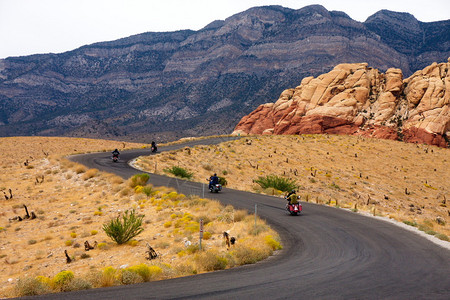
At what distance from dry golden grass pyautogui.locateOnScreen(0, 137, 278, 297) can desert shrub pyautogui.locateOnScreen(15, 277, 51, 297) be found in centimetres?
3

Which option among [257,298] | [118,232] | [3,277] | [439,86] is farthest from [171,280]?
[439,86]

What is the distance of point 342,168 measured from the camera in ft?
137

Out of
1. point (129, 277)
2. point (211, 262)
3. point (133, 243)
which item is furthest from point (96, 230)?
point (211, 262)

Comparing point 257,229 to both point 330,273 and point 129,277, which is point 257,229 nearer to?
point 330,273

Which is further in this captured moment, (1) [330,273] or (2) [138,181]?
(2) [138,181]

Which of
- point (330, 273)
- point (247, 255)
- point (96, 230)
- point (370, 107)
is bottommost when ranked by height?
point (96, 230)

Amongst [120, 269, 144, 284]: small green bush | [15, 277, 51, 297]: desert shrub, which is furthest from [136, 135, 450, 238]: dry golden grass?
[15, 277, 51, 297]: desert shrub

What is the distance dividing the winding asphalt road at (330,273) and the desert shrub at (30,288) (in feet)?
1.59

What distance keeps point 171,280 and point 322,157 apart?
39.6m

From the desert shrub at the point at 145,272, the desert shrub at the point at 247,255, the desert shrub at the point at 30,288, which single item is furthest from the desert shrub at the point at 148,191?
the desert shrub at the point at 30,288

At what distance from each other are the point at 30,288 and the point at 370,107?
65.5 metres

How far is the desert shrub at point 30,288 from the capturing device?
796 cm

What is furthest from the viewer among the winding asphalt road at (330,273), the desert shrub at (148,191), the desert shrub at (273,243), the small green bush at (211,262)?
the desert shrub at (148,191)

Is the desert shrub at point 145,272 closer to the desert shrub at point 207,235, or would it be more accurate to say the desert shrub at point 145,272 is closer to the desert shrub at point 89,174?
the desert shrub at point 207,235
